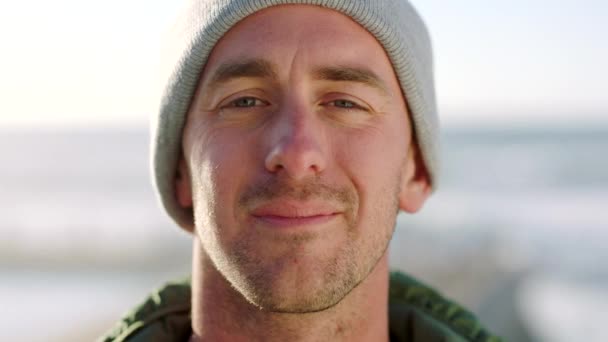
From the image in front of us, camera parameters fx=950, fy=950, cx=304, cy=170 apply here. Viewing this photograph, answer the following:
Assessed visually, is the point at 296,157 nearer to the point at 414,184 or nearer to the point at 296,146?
the point at 296,146

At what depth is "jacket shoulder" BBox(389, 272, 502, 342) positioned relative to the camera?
350cm

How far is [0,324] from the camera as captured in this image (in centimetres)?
757

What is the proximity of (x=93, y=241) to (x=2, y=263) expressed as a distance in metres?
1.39

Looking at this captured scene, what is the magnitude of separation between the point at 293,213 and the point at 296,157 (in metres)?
0.17

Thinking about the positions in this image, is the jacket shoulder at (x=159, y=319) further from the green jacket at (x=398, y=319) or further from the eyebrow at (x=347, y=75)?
the eyebrow at (x=347, y=75)

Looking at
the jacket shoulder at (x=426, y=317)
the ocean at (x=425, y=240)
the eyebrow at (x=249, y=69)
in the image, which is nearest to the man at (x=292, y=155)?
the eyebrow at (x=249, y=69)

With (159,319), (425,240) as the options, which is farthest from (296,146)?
(425,240)

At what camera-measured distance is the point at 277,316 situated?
3039 mm

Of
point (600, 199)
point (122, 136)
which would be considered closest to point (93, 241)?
point (600, 199)

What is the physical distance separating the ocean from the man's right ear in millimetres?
3992

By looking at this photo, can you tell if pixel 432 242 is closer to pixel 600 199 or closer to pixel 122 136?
pixel 600 199

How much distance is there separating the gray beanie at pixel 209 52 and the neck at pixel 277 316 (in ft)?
1.27

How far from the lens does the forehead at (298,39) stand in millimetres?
3025

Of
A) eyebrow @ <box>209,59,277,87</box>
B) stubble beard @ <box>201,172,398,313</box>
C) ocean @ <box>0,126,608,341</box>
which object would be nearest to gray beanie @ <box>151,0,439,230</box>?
eyebrow @ <box>209,59,277,87</box>
